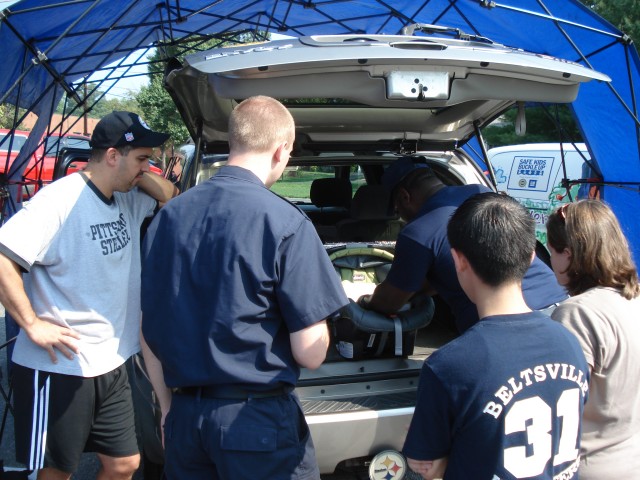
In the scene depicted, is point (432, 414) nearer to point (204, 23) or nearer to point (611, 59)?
point (611, 59)

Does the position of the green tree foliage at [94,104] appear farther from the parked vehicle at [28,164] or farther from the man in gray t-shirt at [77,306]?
the man in gray t-shirt at [77,306]

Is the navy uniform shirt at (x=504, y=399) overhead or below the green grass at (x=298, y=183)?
below

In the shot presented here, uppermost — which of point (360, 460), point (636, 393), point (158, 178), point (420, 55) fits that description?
point (420, 55)

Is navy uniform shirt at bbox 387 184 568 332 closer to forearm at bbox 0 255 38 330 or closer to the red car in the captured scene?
forearm at bbox 0 255 38 330

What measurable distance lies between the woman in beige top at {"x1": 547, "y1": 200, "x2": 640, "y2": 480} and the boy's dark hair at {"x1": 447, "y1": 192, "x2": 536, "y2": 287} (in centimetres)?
45

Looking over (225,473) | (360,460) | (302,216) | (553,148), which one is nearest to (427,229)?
(302,216)

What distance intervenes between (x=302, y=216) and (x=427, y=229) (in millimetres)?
942

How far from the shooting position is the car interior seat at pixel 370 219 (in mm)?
4621

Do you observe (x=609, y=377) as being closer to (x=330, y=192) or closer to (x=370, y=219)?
(x=370, y=219)

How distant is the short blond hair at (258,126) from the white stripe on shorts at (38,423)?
1404 mm

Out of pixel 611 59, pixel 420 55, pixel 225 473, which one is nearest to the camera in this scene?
pixel 225 473

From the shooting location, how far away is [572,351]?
5.20ft

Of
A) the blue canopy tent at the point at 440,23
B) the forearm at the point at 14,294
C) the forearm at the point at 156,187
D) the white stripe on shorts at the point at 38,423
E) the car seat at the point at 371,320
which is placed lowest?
the white stripe on shorts at the point at 38,423

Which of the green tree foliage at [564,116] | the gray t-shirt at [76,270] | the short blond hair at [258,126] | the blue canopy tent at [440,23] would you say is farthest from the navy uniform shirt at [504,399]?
the green tree foliage at [564,116]
